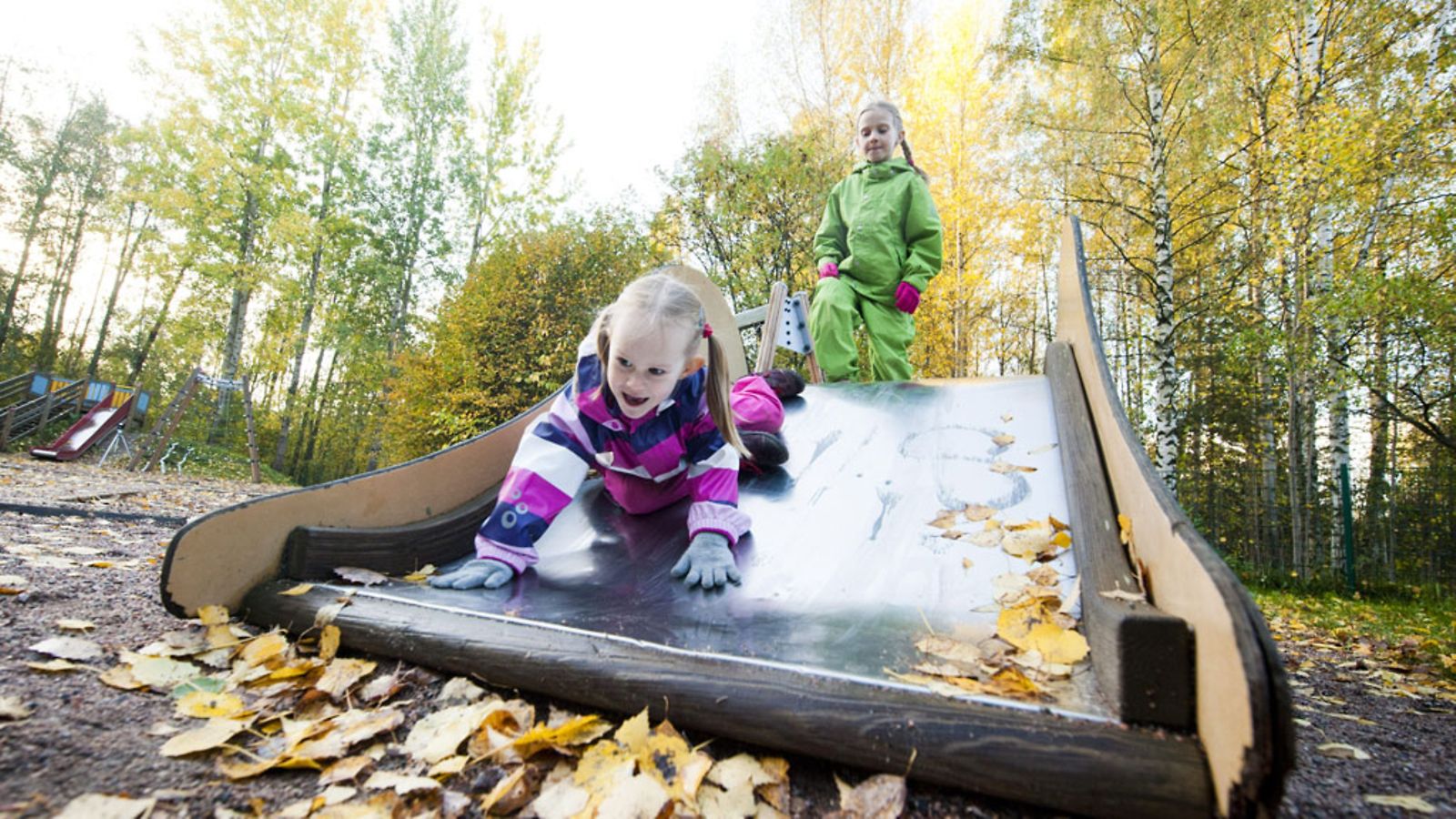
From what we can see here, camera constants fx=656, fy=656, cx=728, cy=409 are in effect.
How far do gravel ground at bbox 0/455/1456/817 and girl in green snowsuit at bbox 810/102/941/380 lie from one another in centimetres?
232

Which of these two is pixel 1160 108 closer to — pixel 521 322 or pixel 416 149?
pixel 521 322

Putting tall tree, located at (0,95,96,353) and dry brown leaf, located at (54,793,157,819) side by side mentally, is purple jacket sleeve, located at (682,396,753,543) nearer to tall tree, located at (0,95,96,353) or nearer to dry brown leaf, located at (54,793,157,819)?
dry brown leaf, located at (54,793,157,819)

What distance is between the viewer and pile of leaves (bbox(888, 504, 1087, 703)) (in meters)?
0.86

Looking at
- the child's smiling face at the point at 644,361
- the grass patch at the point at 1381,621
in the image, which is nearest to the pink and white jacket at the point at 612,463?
the child's smiling face at the point at 644,361

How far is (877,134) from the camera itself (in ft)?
12.0

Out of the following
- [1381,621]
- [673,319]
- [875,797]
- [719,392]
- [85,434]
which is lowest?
[1381,621]

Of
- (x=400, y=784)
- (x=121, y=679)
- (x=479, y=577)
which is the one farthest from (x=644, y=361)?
(x=121, y=679)

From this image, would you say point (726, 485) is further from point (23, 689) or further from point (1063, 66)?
point (1063, 66)

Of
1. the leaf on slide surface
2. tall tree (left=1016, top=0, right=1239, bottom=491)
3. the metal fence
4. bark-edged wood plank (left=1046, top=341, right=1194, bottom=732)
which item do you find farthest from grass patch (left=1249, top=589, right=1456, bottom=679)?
the leaf on slide surface

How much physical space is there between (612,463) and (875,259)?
2517mm

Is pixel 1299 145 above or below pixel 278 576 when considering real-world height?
above

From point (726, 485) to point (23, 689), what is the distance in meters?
1.26

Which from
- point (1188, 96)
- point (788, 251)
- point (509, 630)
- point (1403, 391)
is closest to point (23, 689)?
point (509, 630)

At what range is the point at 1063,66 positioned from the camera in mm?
10008
